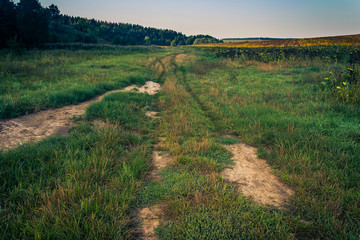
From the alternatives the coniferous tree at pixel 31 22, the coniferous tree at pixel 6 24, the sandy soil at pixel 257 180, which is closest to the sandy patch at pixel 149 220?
the sandy soil at pixel 257 180

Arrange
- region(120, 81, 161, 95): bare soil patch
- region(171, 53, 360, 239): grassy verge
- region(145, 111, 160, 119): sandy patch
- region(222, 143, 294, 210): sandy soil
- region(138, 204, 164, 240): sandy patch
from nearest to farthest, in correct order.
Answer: region(138, 204, 164, 240): sandy patch → region(171, 53, 360, 239): grassy verge → region(222, 143, 294, 210): sandy soil → region(145, 111, 160, 119): sandy patch → region(120, 81, 161, 95): bare soil patch

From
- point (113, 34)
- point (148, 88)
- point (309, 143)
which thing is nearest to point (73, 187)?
point (309, 143)

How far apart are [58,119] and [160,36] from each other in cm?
15410

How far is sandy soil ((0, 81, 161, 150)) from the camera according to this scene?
13.3 ft

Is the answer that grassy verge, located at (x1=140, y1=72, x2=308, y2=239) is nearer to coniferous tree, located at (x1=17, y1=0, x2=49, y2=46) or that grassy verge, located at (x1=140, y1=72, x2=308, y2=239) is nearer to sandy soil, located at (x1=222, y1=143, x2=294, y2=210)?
sandy soil, located at (x1=222, y1=143, x2=294, y2=210)

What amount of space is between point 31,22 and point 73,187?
129 ft

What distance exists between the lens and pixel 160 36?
474 feet

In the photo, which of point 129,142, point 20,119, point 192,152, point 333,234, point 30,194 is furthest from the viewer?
point 20,119

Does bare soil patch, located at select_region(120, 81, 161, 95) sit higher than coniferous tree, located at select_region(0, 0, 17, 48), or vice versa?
coniferous tree, located at select_region(0, 0, 17, 48)

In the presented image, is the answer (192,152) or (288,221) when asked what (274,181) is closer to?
(288,221)

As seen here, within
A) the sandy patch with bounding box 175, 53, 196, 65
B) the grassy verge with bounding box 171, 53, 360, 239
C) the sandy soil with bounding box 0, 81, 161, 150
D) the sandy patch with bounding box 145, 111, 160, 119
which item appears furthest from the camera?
the sandy patch with bounding box 175, 53, 196, 65

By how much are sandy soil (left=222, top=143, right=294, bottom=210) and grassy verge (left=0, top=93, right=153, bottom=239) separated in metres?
1.66

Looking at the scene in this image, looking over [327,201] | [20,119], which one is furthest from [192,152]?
[20,119]

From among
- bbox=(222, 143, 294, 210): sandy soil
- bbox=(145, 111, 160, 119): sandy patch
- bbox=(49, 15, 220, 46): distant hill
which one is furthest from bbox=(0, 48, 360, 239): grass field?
bbox=(49, 15, 220, 46): distant hill
